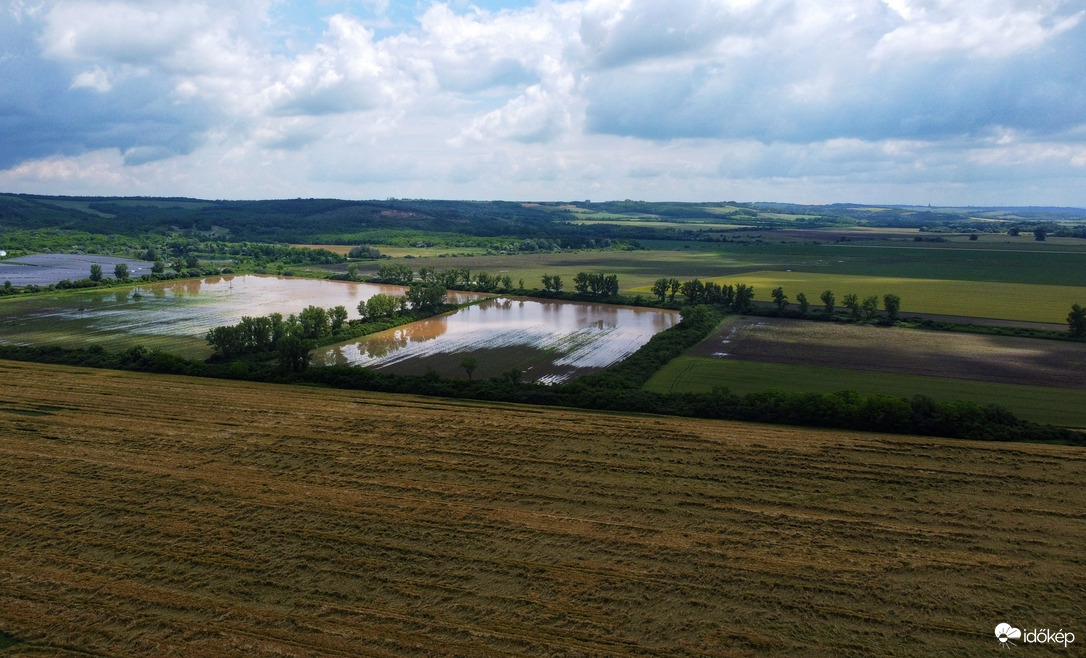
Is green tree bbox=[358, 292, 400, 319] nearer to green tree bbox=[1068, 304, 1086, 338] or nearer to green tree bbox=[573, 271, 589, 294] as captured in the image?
green tree bbox=[573, 271, 589, 294]

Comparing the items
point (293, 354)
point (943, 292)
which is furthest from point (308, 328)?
point (943, 292)

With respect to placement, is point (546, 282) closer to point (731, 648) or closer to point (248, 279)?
point (248, 279)

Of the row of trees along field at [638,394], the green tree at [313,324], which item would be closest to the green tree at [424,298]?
the green tree at [313,324]

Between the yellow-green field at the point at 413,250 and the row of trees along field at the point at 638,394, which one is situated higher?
the yellow-green field at the point at 413,250

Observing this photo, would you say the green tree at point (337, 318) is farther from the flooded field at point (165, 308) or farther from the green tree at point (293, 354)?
the green tree at point (293, 354)

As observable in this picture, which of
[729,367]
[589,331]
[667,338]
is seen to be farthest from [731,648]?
[589,331]

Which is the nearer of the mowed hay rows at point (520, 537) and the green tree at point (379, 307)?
the mowed hay rows at point (520, 537)

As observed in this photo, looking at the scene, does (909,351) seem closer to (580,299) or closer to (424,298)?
(580,299)
